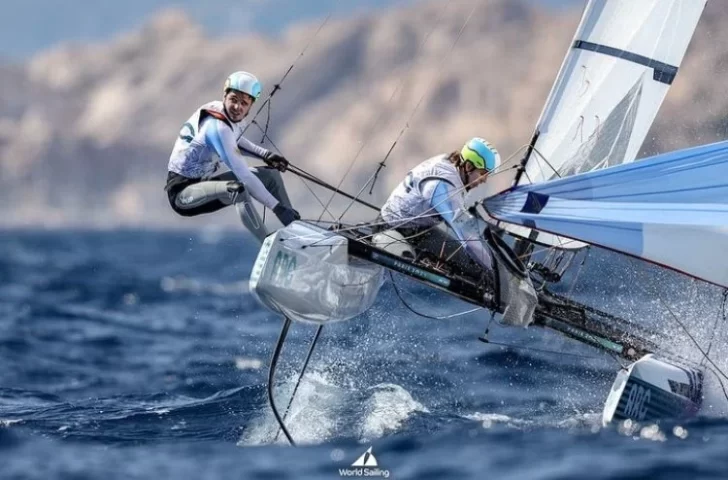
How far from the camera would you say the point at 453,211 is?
20.2 ft

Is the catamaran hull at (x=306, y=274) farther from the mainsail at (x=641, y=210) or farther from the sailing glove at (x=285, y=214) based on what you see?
the mainsail at (x=641, y=210)

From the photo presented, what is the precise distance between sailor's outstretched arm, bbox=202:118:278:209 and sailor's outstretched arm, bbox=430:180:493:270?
85cm

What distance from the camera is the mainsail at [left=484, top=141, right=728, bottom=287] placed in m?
5.69

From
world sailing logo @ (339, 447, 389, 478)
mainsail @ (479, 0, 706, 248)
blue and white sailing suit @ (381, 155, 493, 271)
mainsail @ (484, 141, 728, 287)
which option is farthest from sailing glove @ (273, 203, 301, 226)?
mainsail @ (479, 0, 706, 248)

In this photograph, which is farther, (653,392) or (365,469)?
(653,392)

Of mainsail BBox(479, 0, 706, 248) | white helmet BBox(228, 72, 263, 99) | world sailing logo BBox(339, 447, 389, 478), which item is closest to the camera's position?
world sailing logo BBox(339, 447, 389, 478)

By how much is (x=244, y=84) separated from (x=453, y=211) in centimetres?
126

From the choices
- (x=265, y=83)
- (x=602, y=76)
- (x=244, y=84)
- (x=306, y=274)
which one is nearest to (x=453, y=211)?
(x=306, y=274)

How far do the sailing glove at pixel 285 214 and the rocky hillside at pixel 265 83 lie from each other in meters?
84.5

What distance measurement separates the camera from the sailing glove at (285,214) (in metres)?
6.00

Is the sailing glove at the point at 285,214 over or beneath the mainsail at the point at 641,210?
beneath

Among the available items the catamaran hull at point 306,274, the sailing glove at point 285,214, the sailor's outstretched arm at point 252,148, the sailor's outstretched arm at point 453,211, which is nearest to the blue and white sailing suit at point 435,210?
the sailor's outstretched arm at point 453,211

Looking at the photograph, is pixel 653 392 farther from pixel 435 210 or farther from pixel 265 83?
pixel 265 83

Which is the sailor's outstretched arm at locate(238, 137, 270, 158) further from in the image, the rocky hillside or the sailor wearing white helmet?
the rocky hillside
